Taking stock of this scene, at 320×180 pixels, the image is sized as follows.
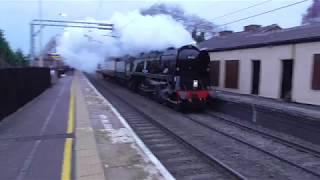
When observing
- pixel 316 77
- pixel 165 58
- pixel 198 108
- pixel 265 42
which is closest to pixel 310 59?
pixel 316 77

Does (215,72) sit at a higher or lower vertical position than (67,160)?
higher

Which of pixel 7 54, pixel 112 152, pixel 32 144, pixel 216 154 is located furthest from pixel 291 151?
pixel 7 54

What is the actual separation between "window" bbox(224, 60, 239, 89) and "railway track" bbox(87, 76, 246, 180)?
10.1m

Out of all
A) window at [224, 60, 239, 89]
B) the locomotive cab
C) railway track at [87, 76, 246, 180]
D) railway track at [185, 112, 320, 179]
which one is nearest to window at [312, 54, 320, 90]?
railway track at [185, 112, 320, 179]

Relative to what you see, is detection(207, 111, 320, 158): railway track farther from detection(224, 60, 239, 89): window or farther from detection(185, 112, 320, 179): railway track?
detection(224, 60, 239, 89): window

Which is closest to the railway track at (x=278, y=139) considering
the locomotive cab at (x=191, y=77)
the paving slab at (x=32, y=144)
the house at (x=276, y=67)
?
the locomotive cab at (x=191, y=77)

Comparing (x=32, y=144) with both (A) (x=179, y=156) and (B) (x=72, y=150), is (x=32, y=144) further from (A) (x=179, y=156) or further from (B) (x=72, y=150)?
(A) (x=179, y=156)

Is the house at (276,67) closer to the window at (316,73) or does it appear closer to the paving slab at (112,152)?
the window at (316,73)

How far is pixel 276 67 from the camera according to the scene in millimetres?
21641

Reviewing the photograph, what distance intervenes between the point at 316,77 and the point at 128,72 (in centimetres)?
1943

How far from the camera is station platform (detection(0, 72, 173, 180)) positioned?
843 cm

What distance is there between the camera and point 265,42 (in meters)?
22.7

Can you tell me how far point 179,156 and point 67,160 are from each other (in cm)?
283

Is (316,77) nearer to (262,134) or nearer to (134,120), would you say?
(262,134)
